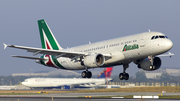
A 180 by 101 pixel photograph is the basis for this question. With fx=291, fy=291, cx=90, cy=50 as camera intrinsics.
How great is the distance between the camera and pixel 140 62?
46375mm

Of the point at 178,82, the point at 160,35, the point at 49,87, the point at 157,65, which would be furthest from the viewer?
the point at 49,87

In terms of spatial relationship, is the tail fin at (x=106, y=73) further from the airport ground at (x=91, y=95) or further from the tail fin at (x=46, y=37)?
the tail fin at (x=46, y=37)

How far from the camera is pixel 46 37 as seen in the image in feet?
189

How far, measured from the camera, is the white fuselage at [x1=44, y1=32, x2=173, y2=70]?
127 feet

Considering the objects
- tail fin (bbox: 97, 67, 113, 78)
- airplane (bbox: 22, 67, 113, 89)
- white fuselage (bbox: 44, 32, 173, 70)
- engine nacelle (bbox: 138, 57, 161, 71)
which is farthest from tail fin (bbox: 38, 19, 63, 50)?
airplane (bbox: 22, 67, 113, 89)

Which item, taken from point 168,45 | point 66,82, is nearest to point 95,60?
point 168,45

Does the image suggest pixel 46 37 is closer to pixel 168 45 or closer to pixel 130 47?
pixel 130 47

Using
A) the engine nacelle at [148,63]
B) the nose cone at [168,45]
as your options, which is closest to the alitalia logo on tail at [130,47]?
the nose cone at [168,45]

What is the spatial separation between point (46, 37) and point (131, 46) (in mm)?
22253

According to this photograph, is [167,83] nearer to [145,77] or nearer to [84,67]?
[145,77]

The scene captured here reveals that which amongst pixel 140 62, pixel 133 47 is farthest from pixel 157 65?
pixel 133 47

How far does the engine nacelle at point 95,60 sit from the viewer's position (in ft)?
142

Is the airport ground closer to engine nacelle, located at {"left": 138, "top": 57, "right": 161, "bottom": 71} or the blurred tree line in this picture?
engine nacelle, located at {"left": 138, "top": 57, "right": 161, "bottom": 71}

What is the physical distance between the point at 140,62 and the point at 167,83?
6181 centimetres
